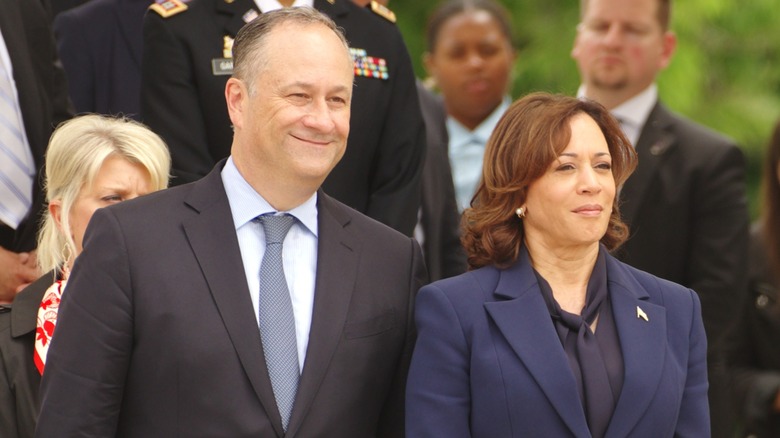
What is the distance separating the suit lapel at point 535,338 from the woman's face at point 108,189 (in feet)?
4.32

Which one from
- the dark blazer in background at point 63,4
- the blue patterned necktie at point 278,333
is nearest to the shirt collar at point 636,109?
the dark blazer in background at point 63,4

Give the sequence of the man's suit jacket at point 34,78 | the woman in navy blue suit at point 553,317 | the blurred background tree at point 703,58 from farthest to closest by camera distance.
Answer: the blurred background tree at point 703,58 → the man's suit jacket at point 34,78 → the woman in navy blue suit at point 553,317

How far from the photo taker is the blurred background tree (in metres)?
11.5

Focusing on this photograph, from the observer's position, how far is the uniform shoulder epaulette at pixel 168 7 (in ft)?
18.2

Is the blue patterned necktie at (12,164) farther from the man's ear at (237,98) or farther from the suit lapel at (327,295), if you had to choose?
the suit lapel at (327,295)

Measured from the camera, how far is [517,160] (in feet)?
15.7

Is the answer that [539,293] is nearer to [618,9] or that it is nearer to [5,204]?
[5,204]

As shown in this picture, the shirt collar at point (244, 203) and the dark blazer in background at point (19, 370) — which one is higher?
the shirt collar at point (244, 203)

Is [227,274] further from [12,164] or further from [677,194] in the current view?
[677,194]

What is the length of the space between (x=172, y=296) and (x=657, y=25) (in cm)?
372

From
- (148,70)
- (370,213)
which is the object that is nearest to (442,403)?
(370,213)

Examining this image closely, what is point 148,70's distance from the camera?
554cm

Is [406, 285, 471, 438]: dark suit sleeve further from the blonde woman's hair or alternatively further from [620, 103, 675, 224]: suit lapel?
[620, 103, 675, 224]: suit lapel

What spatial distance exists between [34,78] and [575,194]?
86.5 inches
